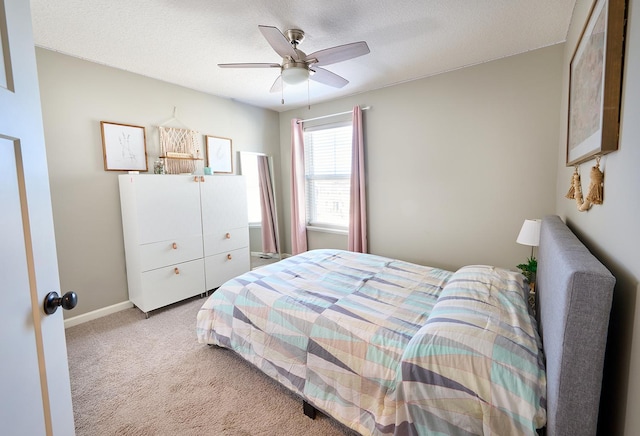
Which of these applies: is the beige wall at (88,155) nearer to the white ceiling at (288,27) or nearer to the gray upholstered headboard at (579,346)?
the white ceiling at (288,27)

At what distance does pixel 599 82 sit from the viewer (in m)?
1.13

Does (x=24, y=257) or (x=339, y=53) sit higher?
(x=339, y=53)

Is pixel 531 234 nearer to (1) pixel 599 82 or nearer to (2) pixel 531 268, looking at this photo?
(2) pixel 531 268

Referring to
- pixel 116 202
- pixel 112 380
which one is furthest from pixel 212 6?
pixel 112 380

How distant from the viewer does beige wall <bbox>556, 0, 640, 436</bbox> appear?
0.79m

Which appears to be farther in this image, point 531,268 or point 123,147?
point 123,147

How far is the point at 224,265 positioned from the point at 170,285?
641mm

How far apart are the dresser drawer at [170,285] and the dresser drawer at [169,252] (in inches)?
2.3

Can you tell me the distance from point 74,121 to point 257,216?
2.30m

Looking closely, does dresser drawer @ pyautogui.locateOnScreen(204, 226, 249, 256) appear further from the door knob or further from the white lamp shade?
the white lamp shade

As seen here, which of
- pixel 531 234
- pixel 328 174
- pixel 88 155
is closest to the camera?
pixel 531 234

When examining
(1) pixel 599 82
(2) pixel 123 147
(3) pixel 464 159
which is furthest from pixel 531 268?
(2) pixel 123 147

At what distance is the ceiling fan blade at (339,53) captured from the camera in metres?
1.79

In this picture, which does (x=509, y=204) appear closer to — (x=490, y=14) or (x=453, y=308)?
(x=490, y=14)
